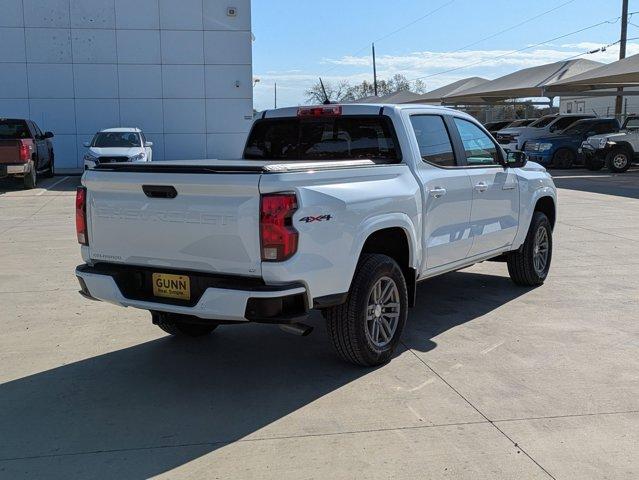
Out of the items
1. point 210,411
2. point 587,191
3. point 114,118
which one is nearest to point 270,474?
point 210,411

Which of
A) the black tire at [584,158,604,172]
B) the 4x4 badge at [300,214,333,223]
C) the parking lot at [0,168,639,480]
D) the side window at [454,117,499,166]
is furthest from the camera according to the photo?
the black tire at [584,158,604,172]

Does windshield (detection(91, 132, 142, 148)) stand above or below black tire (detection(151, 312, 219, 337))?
above

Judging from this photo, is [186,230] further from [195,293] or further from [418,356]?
[418,356]

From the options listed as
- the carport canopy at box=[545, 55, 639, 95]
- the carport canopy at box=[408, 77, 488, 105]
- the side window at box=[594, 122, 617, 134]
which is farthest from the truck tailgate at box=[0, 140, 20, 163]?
the carport canopy at box=[408, 77, 488, 105]

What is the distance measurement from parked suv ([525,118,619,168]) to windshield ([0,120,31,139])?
18628 millimetres

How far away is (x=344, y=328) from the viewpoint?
4746 mm

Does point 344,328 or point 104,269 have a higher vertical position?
point 104,269

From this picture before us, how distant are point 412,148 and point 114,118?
2383 cm

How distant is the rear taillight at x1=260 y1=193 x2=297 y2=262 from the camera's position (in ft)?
13.1

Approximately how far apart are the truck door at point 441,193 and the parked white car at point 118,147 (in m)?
14.0

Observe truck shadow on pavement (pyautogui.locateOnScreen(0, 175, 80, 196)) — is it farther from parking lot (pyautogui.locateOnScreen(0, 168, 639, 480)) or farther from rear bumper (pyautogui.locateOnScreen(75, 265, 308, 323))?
rear bumper (pyautogui.locateOnScreen(75, 265, 308, 323))

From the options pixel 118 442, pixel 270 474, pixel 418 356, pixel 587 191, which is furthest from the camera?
pixel 587 191

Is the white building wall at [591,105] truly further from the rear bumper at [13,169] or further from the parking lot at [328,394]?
the parking lot at [328,394]

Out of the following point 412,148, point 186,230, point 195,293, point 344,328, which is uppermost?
point 412,148
